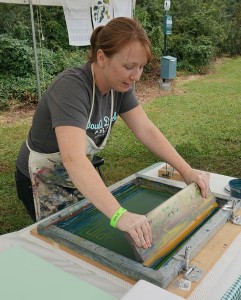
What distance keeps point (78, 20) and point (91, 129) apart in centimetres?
297

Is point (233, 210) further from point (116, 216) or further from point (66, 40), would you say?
point (66, 40)

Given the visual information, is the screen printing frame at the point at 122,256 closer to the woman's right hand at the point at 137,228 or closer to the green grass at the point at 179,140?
the woman's right hand at the point at 137,228

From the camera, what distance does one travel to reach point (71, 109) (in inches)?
46.4

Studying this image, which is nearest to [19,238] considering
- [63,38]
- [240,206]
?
[240,206]

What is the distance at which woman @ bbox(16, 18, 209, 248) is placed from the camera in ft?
3.62

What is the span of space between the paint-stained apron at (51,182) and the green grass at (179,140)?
141cm


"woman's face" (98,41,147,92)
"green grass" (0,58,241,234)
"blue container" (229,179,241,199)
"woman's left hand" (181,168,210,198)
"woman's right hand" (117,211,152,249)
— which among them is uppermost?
"woman's face" (98,41,147,92)

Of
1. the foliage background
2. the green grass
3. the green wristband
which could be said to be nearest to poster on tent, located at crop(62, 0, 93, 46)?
the green grass

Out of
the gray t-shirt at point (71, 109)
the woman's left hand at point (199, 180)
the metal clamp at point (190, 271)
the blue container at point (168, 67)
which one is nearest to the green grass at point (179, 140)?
the blue container at point (168, 67)

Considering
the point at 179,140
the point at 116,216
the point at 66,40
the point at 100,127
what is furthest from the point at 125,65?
the point at 66,40

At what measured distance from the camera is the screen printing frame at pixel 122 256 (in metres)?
0.95

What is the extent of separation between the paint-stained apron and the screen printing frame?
26 centimetres

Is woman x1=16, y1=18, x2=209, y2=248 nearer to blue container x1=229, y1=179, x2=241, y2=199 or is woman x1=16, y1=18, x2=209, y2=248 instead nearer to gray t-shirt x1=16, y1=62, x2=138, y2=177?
gray t-shirt x1=16, y1=62, x2=138, y2=177

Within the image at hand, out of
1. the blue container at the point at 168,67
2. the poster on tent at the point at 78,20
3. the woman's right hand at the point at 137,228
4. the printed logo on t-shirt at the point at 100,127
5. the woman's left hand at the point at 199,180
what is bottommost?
the blue container at the point at 168,67
